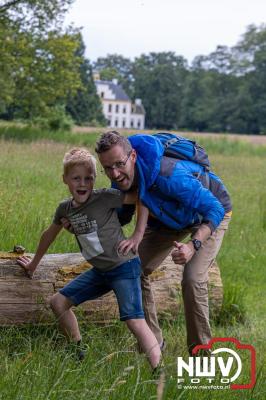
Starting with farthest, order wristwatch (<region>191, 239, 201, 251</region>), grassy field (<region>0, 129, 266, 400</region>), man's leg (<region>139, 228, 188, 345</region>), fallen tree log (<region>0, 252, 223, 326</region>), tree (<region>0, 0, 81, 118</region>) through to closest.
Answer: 1. tree (<region>0, 0, 81, 118</region>)
2. fallen tree log (<region>0, 252, 223, 326</region>)
3. man's leg (<region>139, 228, 188, 345</region>)
4. wristwatch (<region>191, 239, 201, 251</region>)
5. grassy field (<region>0, 129, 266, 400</region>)

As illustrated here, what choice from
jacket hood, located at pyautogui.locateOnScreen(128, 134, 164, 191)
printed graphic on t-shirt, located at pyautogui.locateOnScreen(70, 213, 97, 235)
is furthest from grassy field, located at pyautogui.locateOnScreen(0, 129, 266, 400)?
jacket hood, located at pyautogui.locateOnScreen(128, 134, 164, 191)

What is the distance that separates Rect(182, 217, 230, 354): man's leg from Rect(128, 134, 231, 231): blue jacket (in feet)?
0.94

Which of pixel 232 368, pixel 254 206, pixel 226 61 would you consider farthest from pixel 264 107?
pixel 232 368

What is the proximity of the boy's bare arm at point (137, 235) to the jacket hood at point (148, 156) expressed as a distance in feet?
0.74

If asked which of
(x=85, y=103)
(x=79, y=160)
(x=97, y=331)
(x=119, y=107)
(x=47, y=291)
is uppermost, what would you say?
(x=79, y=160)

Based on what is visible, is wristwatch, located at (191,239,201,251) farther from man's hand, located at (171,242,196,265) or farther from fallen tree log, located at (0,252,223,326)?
fallen tree log, located at (0,252,223,326)

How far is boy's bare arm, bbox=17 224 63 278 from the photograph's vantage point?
16.1 feet

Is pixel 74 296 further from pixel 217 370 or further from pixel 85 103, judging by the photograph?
pixel 85 103

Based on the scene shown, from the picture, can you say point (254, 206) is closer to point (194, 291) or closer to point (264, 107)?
point (194, 291)

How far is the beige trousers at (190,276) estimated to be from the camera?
4859 mm

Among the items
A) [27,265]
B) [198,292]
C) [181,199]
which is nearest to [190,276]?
[198,292]

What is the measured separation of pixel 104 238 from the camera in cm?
469

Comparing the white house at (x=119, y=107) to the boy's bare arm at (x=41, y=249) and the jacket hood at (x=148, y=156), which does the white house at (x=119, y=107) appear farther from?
the jacket hood at (x=148, y=156)

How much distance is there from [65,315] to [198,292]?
0.97 m
